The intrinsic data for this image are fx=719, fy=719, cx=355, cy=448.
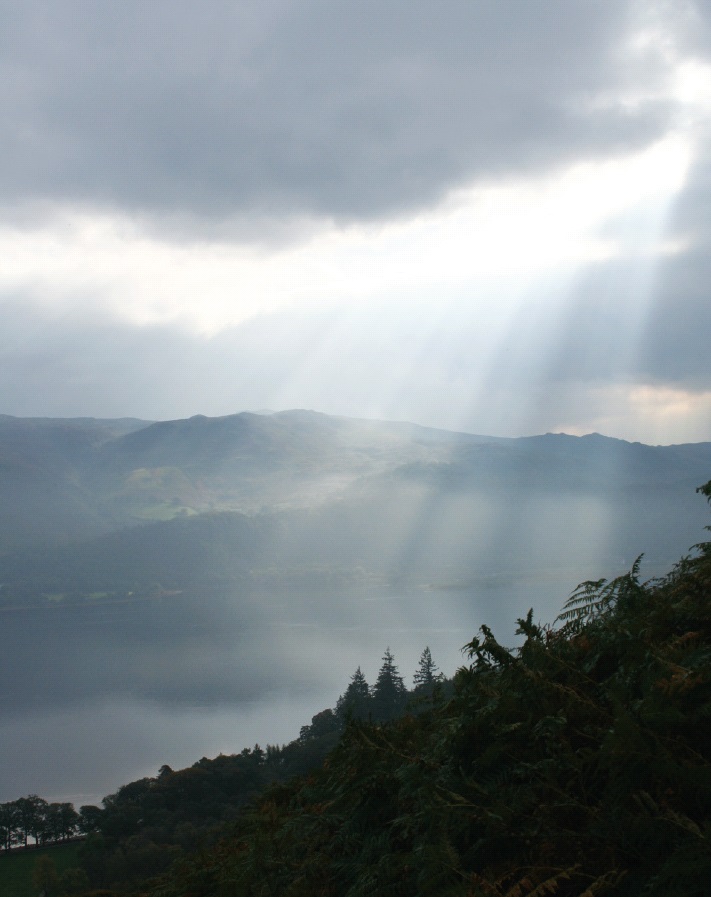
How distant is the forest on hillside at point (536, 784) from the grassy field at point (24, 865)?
11.0m

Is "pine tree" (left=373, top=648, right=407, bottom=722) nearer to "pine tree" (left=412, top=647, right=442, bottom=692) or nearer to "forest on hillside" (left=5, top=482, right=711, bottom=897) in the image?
"pine tree" (left=412, top=647, right=442, bottom=692)

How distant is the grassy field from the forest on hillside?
435 inches

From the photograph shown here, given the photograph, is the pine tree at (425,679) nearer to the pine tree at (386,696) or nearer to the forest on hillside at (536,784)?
the pine tree at (386,696)

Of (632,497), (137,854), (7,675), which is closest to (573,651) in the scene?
(137,854)

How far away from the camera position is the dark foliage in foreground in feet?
6.63

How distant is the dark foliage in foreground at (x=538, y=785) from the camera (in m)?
2.02

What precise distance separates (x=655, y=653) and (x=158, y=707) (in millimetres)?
62723

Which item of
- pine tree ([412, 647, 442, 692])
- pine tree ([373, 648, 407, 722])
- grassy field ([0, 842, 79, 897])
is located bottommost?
grassy field ([0, 842, 79, 897])

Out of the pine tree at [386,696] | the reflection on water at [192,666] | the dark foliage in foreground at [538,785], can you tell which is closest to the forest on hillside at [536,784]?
the dark foliage in foreground at [538,785]

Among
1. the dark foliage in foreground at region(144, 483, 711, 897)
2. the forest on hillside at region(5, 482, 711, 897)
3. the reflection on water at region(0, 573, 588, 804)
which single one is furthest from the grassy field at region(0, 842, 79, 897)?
the reflection on water at region(0, 573, 588, 804)

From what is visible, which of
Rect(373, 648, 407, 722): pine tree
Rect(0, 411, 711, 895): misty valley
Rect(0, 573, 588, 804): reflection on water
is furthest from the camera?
Rect(0, 573, 588, 804): reflection on water

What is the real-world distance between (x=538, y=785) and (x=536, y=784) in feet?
0.12

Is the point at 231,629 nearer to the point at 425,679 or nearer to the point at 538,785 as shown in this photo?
the point at 425,679

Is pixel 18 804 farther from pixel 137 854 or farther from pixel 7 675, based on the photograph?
pixel 7 675
